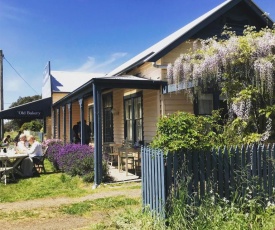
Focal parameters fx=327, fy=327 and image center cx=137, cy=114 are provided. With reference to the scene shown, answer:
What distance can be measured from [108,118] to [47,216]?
1060cm

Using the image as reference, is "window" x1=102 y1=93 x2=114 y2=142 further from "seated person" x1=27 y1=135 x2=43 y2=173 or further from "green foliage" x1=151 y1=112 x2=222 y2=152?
"green foliage" x1=151 y1=112 x2=222 y2=152

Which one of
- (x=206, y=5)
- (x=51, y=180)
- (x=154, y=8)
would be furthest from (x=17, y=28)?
(x=51, y=180)

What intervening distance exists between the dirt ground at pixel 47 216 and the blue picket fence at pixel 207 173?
1089 millimetres

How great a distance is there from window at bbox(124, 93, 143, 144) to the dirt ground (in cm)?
512

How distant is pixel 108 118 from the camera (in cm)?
1689

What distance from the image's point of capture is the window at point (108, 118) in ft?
53.9

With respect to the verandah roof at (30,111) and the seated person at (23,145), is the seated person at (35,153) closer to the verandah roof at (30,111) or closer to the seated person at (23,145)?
the seated person at (23,145)

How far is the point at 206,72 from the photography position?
9125mm

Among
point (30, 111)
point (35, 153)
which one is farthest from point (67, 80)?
point (35, 153)

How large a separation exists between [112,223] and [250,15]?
10429mm

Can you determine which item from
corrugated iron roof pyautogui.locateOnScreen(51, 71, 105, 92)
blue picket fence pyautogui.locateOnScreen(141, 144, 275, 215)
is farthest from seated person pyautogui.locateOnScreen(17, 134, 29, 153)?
corrugated iron roof pyautogui.locateOnScreen(51, 71, 105, 92)

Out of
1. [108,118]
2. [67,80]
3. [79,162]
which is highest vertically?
[67,80]

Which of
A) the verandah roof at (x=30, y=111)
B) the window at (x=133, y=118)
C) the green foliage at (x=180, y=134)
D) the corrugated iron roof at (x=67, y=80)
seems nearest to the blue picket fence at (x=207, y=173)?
the green foliage at (x=180, y=134)

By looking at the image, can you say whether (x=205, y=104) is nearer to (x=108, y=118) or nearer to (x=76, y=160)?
(x=76, y=160)
